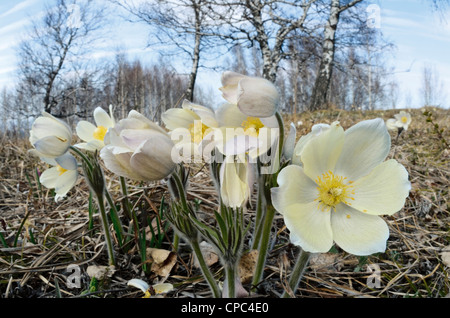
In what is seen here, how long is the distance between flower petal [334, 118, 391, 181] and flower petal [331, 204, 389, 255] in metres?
0.06

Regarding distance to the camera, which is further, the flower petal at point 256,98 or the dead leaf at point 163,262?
the dead leaf at point 163,262

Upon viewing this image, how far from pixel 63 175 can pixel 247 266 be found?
0.50 m

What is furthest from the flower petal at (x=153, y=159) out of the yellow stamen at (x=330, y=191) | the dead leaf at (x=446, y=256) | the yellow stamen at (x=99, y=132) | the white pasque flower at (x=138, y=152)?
the dead leaf at (x=446, y=256)

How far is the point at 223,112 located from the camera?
1.61 ft

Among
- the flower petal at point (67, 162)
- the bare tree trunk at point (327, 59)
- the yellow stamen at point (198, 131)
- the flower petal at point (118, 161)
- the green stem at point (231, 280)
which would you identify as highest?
the bare tree trunk at point (327, 59)

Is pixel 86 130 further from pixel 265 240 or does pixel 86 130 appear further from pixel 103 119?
pixel 265 240

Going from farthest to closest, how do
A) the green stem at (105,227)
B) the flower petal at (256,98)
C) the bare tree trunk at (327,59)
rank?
1. the bare tree trunk at (327,59)
2. the green stem at (105,227)
3. the flower petal at (256,98)

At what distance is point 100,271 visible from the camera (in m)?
0.77

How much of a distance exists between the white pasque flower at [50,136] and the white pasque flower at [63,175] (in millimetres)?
66

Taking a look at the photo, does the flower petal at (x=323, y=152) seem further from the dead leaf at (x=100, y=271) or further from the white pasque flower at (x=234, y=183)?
the dead leaf at (x=100, y=271)

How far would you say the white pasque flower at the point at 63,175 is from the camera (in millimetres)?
769

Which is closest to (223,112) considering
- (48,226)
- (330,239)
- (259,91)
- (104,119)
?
(259,91)

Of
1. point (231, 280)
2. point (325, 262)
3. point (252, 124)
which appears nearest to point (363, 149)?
point (252, 124)
